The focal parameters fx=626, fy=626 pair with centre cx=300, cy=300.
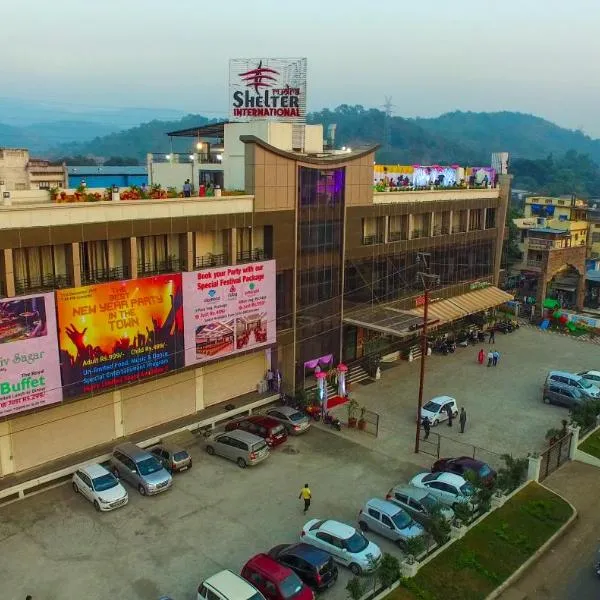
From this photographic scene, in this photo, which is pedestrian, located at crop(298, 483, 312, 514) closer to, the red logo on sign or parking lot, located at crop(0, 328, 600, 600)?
parking lot, located at crop(0, 328, 600, 600)

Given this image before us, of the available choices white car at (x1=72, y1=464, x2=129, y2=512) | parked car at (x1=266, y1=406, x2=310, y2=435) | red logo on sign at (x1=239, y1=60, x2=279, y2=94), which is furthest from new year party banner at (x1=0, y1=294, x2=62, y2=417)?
red logo on sign at (x1=239, y1=60, x2=279, y2=94)

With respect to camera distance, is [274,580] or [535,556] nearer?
[274,580]

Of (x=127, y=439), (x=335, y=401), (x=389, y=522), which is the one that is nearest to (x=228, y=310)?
(x=127, y=439)

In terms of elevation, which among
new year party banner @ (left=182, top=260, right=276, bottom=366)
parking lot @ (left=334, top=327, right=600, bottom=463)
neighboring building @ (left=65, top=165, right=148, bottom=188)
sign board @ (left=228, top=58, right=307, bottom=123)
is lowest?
parking lot @ (left=334, top=327, right=600, bottom=463)

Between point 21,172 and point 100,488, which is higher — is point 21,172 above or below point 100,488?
above

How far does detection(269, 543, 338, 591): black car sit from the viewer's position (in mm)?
21984

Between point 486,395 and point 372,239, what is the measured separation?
531 inches

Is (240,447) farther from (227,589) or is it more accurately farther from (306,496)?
(227,589)

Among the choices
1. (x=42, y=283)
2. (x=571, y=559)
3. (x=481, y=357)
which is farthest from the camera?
(x=481, y=357)

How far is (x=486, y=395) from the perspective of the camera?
138ft

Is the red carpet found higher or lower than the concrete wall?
lower

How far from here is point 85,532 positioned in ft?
84.6

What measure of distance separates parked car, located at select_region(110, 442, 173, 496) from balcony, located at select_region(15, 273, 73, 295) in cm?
838

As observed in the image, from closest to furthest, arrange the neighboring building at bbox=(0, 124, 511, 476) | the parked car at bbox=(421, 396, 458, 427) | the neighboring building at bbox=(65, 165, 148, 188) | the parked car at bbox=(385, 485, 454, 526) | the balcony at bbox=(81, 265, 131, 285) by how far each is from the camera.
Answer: the parked car at bbox=(385, 485, 454, 526)
the neighboring building at bbox=(0, 124, 511, 476)
the balcony at bbox=(81, 265, 131, 285)
the parked car at bbox=(421, 396, 458, 427)
the neighboring building at bbox=(65, 165, 148, 188)
